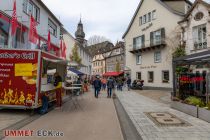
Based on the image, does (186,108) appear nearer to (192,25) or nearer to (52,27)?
(192,25)

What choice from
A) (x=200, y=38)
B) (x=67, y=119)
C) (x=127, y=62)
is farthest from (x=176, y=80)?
(x=127, y=62)

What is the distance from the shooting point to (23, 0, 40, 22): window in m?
18.0

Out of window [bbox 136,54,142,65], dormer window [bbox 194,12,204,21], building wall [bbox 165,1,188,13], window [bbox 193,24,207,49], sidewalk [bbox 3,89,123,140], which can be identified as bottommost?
sidewalk [bbox 3,89,123,140]

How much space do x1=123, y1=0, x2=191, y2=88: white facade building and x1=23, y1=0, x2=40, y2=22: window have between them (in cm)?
1647

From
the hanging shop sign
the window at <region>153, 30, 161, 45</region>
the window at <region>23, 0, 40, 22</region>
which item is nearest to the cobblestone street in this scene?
the hanging shop sign

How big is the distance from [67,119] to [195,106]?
5.66 meters

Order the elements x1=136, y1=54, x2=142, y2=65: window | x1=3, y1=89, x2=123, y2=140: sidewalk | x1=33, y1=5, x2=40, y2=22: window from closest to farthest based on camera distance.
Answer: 1. x1=3, y1=89, x2=123, y2=140: sidewalk
2. x1=33, y1=5, x2=40, y2=22: window
3. x1=136, y1=54, x2=142, y2=65: window

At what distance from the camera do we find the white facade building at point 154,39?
29983mm

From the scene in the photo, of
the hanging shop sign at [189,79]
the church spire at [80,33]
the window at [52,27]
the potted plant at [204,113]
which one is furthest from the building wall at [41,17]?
the church spire at [80,33]

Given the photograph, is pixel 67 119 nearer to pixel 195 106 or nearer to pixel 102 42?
pixel 195 106

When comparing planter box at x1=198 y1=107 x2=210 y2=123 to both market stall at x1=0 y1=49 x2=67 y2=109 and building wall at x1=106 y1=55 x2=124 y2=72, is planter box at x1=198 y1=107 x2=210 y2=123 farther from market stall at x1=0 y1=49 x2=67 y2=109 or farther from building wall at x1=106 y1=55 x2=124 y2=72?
building wall at x1=106 y1=55 x2=124 y2=72

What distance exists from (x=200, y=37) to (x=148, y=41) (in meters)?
11.0

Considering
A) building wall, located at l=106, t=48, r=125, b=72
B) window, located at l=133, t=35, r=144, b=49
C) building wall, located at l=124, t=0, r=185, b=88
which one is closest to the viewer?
building wall, located at l=124, t=0, r=185, b=88

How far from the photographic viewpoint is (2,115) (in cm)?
998
